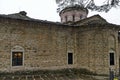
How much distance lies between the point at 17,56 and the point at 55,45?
12.2 ft

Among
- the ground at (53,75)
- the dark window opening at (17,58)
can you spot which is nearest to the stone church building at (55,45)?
the dark window opening at (17,58)

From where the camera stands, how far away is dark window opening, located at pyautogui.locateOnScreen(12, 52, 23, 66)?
43.1 ft

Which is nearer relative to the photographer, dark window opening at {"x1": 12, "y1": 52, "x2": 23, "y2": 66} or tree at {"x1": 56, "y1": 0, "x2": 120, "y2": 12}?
tree at {"x1": 56, "y1": 0, "x2": 120, "y2": 12}

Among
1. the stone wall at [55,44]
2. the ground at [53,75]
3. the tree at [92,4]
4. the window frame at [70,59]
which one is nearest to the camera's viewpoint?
the tree at [92,4]

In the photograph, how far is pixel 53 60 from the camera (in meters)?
15.0

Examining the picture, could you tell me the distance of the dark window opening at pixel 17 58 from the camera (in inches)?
517

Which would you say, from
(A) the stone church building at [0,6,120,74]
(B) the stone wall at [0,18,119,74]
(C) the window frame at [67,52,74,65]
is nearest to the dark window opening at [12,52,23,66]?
(A) the stone church building at [0,6,120,74]

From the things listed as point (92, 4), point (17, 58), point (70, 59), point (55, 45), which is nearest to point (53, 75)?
point (55, 45)

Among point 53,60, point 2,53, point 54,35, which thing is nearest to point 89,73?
point 53,60

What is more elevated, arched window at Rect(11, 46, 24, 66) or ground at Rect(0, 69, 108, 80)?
arched window at Rect(11, 46, 24, 66)

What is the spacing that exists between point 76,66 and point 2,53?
725 cm

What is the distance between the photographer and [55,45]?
50.3 feet

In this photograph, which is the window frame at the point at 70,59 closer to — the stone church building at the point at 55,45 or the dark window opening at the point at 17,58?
the stone church building at the point at 55,45

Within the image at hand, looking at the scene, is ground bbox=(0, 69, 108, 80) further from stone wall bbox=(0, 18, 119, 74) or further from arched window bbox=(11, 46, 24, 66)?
arched window bbox=(11, 46, 24, 66)
